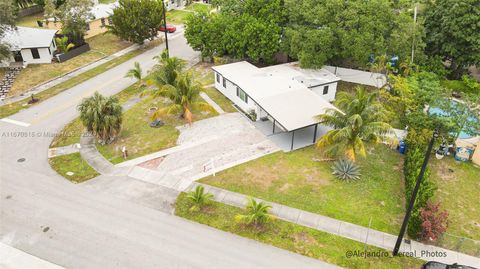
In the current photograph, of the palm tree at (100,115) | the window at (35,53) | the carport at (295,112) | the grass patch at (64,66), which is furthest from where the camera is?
the window at (35,53)

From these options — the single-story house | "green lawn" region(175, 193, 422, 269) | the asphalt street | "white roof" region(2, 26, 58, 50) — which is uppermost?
"white roof" region(2, 26, 58, 50)

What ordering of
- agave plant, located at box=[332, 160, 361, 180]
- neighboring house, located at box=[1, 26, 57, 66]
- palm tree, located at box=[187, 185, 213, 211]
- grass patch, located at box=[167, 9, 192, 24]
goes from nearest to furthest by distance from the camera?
1. palm tree, located at box=[187, 185, 213, 211]
2. agave plant, located at box=[332, 160, 361, 180]
3. neighboring house, located at box=[1, 26, 57, 66]
4. grass patch, located at box=[167, 9, 192, 24]

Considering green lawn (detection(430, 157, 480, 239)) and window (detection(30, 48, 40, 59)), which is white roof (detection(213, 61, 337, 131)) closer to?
green lawn (detection(430, 157, 480, 239))

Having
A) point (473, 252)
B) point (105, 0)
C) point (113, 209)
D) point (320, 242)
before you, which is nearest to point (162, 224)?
point (113, 209)

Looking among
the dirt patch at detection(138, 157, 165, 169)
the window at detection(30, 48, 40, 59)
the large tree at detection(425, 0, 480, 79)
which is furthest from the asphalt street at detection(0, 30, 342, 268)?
the large tree at detection(425, 0, 480, 79)

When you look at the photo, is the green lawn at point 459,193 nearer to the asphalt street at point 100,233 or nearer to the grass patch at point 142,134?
the asphalt street at point 100,233

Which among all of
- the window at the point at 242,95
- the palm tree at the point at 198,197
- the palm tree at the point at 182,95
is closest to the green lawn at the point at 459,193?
the palm tree at the point at 198,197

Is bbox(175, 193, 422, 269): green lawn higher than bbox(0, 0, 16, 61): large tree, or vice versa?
bbox(0, 0, 16, 61): large tree
